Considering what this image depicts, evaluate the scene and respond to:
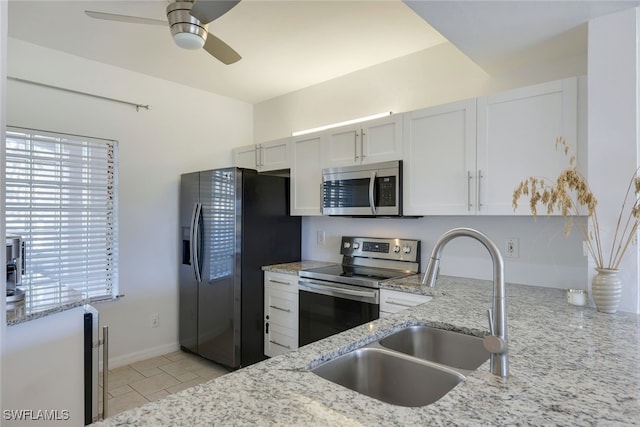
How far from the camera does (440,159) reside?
7.83 ft

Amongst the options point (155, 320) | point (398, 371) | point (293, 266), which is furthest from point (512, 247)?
point (155, 320)

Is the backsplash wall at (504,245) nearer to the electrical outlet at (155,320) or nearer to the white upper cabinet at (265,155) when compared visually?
the white upper cabinet at (265,155)

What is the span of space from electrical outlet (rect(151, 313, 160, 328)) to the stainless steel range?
154 centimetres

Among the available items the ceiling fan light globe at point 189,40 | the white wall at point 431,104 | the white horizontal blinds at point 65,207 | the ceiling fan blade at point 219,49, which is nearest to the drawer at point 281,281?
the white wall at point 431,104

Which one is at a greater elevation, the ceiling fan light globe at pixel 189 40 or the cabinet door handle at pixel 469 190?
the ceiling fan light globe at pixel 189 40

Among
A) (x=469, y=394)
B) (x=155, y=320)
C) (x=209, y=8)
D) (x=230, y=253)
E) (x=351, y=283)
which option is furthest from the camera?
(x=155, y=320)

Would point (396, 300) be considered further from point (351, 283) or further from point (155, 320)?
point (155, 320)

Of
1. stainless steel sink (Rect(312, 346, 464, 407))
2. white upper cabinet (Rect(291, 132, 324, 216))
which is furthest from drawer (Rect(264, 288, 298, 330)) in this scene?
stainless steel sink (Rect(312, 346, 464, 407))

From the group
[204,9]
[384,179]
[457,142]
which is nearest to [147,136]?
[204,9]

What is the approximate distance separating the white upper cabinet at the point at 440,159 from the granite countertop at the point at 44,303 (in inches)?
81.5

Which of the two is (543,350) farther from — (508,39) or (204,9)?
(204,9)

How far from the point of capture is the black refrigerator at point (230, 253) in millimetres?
2936

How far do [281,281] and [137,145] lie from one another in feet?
6.15

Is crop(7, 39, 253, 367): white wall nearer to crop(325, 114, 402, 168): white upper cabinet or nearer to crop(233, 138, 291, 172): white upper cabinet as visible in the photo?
crop(233, 138, 291, 172): white upper cabinet
